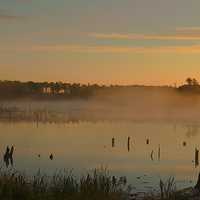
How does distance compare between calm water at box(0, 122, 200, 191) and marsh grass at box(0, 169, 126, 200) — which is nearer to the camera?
marsh grass at box(0, 169, 126, 200)

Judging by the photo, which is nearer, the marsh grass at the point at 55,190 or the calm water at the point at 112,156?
the marsh grass at the point at 55,190

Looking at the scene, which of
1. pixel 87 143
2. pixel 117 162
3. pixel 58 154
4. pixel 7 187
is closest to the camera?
pixel 7 187

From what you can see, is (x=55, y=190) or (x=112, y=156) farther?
(x=112, y=156)

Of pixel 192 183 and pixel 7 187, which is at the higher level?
pixel 7 187

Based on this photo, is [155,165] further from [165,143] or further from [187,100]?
[187,100]

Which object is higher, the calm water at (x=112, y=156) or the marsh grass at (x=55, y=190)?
the marsh grass at (x=55, y=190)

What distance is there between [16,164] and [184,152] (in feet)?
58.1

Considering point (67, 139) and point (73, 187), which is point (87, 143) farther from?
point (73, 187)

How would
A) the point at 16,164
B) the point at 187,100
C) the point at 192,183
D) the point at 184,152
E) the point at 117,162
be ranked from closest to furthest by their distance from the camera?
the point at 192,183 → the point at 16,164 → the point at 117,162 → the point at 184,152 → the point at 187,100

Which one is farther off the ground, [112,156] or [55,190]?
[55,190]

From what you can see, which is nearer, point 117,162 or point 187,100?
point 117,162

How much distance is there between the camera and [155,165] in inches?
1499

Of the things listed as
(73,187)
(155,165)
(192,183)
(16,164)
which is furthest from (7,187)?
(155,165)

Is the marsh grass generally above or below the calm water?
above
